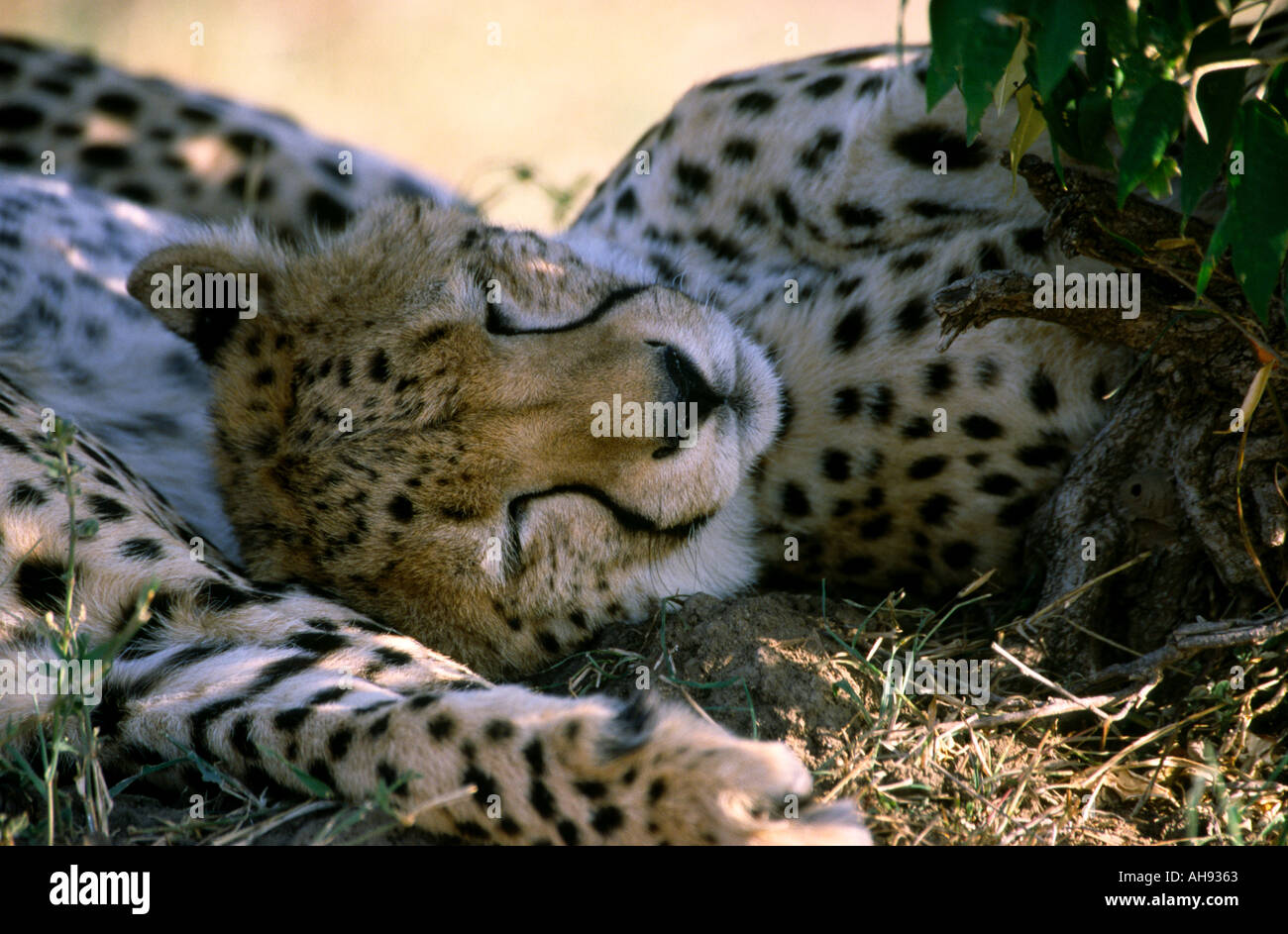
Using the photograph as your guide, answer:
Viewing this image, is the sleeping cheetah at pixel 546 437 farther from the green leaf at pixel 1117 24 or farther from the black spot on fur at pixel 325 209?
the black spot on fur at pixel 325 209

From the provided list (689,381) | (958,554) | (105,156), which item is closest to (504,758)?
(689,381)

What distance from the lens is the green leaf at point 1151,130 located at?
160 centimetres

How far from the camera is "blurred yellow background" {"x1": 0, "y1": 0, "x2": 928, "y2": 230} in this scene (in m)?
6.34

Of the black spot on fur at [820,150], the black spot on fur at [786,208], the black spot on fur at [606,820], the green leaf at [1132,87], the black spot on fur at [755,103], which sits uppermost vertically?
the black spot on fur at [755,103]

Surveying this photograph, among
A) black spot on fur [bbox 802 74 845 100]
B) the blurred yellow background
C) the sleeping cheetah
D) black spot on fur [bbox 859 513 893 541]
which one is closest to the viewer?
the sleeping cheetah

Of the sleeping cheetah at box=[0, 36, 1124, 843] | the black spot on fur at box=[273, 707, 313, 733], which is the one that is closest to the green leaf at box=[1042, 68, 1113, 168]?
the sleeping cheetah at box=[0, 36, 1124, 843]

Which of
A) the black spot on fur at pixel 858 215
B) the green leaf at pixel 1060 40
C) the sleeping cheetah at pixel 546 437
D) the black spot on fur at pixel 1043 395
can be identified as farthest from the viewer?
the black spot on fur at pixel 858 215

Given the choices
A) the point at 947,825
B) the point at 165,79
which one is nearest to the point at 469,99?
the point at 165,79

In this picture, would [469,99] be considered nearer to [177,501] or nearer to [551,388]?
[177,501]

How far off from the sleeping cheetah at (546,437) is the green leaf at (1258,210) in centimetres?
61

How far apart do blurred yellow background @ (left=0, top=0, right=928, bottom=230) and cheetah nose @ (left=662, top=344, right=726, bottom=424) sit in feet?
12.4

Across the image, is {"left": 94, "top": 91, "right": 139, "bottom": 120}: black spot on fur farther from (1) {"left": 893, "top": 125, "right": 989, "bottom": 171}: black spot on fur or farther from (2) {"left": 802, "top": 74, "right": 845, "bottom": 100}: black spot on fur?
(1) {"left": 893, "top": 125, "right": 989, "bottom": 171}: black spot on fur

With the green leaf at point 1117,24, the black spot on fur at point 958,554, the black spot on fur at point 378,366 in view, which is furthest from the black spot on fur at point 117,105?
the green leaf at point 1117,24

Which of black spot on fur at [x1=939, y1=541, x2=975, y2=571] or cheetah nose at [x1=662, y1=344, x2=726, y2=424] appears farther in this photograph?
black spot on fur at [x1=939, y1=541, x2=975, y2=571]
